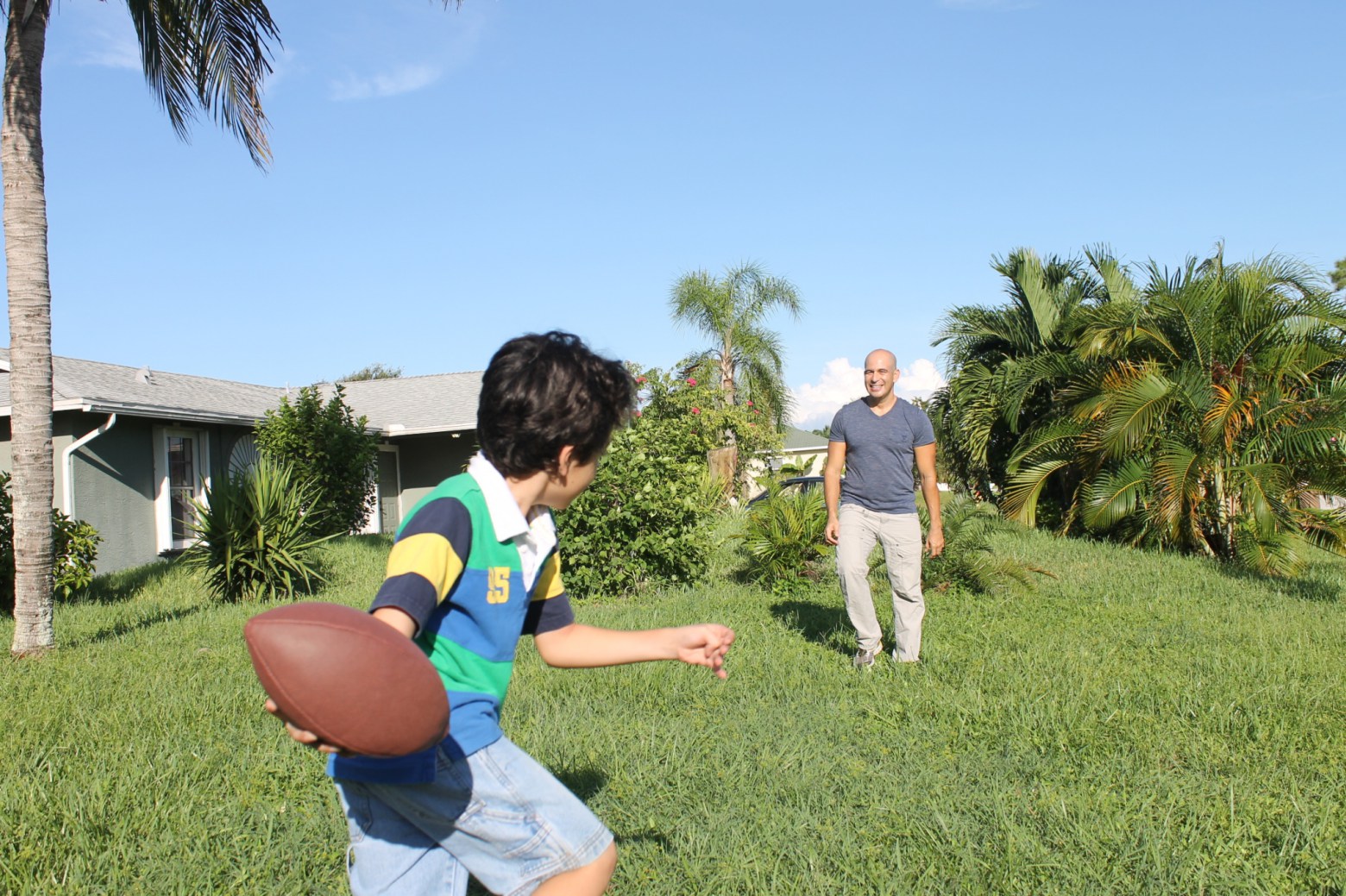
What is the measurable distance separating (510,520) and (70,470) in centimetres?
1329

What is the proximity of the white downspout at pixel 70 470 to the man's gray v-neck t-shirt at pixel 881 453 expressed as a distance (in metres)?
10.9

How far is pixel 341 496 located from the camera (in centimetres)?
1495

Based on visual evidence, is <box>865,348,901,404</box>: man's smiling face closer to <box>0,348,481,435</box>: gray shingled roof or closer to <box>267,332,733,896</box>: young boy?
<box>0,348,481,435</box>: gray shingled roof

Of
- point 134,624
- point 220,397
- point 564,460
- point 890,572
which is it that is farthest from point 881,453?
point 220,397

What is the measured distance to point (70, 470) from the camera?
41.8 ft

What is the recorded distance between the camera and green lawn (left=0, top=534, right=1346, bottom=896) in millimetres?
3242

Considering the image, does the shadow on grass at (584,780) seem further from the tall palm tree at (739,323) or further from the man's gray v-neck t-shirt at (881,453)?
the tall palm tree at (739,323)

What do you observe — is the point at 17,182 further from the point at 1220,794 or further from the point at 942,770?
the point at 1220,794

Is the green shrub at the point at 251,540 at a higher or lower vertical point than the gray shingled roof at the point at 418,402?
lower

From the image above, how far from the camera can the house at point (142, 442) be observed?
42.6 ft

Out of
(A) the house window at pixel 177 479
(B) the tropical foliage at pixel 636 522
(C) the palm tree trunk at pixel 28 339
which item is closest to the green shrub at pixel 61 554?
(C) the palm tree trunk at pixel 28 339

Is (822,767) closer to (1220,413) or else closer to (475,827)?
(475,827)

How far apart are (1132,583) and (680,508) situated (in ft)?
15.0

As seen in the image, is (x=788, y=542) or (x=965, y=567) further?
(x=788, y=542)
